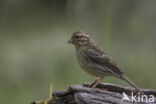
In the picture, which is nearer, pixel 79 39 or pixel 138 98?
pixel 138 98

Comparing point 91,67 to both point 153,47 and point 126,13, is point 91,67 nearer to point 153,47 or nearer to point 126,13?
point 153,47

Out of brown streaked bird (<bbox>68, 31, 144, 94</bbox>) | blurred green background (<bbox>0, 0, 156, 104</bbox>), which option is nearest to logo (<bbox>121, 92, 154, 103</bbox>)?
brown streaked bird (<bbox>68, 31, 144, 94</bbox>)

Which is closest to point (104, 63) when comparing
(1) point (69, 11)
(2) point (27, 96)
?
(2) point (27, 96)

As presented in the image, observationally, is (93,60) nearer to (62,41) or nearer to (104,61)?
(104,61)

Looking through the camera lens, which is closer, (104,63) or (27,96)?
(104,63)

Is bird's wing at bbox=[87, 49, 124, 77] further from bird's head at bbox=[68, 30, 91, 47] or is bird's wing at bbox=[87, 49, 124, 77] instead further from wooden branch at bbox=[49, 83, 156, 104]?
wooden branch at bbox=[49, 83, 156, 104]

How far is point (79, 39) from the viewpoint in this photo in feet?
31.3

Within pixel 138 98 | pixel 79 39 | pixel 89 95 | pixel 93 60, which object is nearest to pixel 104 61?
pixel 93 60

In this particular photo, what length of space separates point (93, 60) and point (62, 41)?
144 cm

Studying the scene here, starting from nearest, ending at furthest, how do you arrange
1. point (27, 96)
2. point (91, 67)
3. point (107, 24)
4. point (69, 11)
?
point (91, 67)
point (27, 96)
point (107, 24)
point (69, 11)

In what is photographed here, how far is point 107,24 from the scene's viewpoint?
11062 mm

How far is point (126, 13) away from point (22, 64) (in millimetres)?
1839

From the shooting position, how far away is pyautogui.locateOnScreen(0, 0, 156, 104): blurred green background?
1043 centimetres

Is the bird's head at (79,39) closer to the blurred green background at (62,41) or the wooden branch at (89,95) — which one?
the blurred green background at (62,41)
